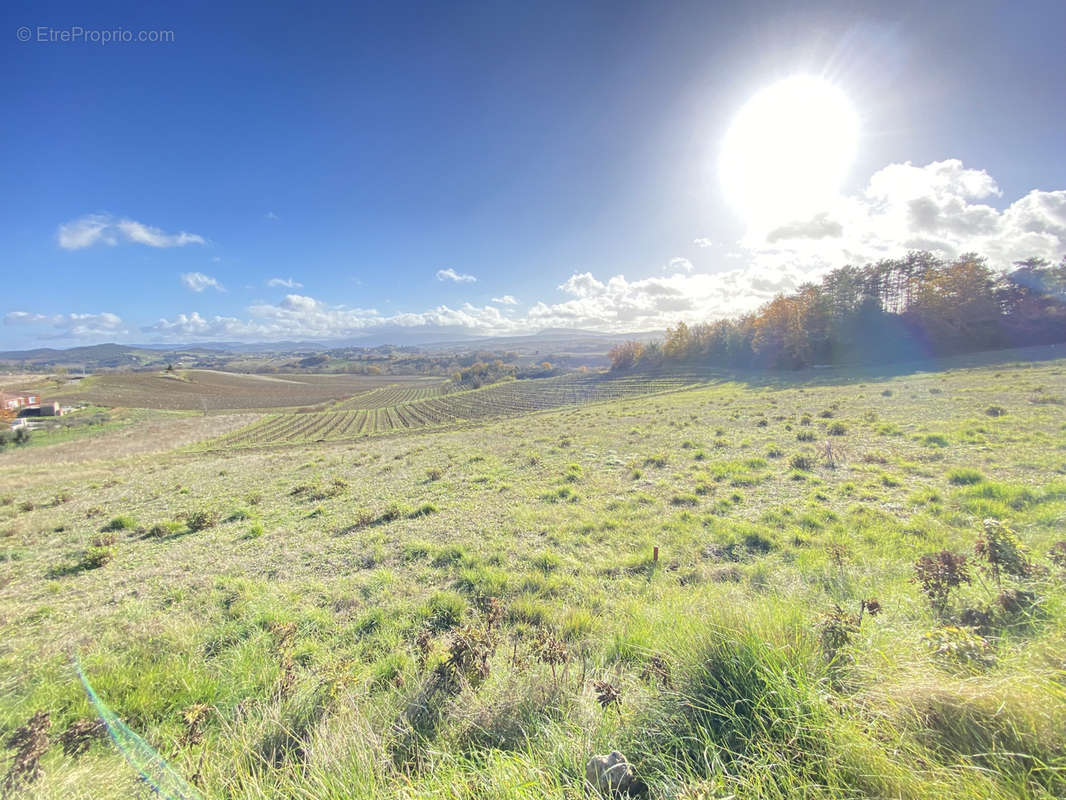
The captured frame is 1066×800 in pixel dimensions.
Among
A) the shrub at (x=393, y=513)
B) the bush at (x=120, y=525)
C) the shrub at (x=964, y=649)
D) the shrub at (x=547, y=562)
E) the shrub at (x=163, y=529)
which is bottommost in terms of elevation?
the bush at (x=120, y=525)

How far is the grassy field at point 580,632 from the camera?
6.65ft

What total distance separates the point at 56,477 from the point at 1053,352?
265 ft

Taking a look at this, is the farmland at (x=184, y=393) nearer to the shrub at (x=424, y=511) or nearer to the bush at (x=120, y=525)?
the bush at (x=120, y=525)

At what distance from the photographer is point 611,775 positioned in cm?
200

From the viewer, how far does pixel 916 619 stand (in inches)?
135

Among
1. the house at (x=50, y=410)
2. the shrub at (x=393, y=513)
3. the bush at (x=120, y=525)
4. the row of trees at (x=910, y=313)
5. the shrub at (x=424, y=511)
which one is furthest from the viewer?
the house at (x=50, y=410)

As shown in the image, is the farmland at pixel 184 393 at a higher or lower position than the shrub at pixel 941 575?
lower

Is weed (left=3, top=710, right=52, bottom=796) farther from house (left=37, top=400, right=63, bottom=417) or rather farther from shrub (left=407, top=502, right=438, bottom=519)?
house (left=37, top=400, right=63, bottom=417)

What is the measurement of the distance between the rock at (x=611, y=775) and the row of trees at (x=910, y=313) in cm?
6590

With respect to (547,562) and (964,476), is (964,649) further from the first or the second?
(964,476)

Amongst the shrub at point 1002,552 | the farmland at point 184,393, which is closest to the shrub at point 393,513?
the shrub at point 1002,552

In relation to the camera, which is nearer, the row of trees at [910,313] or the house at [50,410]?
the row of trees at [910,313]

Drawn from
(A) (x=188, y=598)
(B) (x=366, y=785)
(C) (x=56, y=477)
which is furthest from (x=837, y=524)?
(C) (x=56, y=477)

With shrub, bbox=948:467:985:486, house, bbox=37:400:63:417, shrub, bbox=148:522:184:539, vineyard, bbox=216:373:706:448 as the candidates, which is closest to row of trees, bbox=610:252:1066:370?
vineyard, bbox=216:373:706:448
